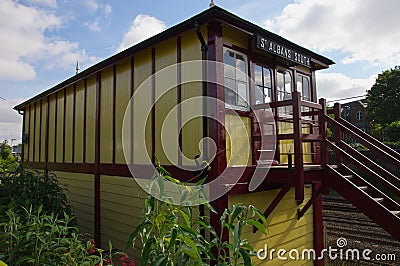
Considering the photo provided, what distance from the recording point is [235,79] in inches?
171

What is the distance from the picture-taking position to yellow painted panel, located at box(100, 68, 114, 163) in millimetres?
5879

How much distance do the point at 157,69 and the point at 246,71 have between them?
1.44m

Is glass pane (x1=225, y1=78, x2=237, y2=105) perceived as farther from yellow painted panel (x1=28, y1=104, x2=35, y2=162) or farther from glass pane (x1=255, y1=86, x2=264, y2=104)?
yellow painted panel (x1=28, y1=104, x2=35, y2=162)

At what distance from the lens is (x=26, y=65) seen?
26.2 ft

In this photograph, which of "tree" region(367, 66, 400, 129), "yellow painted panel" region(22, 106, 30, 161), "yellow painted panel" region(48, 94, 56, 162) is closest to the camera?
"yellow painted panel" region(48, 94, 56, 162)

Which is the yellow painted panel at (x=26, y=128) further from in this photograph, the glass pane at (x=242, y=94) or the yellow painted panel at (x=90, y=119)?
the glass pane at (x=242, y=94)

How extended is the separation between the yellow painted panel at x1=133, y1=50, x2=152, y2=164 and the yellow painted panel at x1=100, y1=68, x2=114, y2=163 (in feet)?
2.69

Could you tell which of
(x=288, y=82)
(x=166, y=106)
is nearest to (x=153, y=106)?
(x=166, y=106)

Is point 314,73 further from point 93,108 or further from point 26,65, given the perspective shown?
point 26,65

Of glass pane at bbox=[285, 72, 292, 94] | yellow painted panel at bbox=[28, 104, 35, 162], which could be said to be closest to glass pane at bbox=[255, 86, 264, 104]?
glass pane at bbox=[285, 72, 292, 94]

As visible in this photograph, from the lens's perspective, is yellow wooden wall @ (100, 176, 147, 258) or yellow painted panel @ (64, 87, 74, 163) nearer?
yellow wooden wall @ (100, 176, 147, 258)

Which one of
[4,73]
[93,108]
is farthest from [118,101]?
[4,73]

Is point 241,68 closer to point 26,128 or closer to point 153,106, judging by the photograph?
point 153,106

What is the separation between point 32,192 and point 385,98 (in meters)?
32.9
